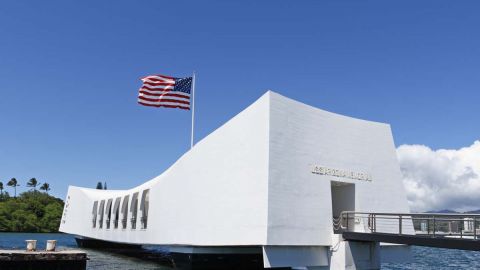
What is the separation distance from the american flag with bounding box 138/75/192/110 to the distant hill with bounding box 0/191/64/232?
6858cm

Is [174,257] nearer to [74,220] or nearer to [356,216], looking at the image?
[356,216]

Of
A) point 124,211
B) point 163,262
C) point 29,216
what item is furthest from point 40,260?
point 29,216

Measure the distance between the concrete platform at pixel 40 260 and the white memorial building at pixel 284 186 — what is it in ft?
15.2

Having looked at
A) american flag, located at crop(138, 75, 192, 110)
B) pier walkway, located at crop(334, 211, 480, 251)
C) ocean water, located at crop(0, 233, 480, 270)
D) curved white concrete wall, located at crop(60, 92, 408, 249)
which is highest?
american flag, located at crop(138, 75, 192, 110)

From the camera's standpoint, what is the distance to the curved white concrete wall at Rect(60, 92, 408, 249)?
58.5 ft

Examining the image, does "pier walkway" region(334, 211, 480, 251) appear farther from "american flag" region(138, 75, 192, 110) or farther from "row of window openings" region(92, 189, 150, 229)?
"row of window openings" region(92, 189, 150, 229)

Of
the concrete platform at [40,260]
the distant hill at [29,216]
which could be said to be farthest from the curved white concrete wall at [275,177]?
the distant hill at [29,216]

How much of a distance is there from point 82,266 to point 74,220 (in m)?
26.4

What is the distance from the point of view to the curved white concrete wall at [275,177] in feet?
58.5

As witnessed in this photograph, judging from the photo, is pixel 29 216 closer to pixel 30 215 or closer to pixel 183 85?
pixel 30 215

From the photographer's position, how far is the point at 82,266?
21.9m

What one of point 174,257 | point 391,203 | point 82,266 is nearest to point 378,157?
point 391,203

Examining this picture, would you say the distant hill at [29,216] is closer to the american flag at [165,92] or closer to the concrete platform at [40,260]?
the american flag at [165,92]

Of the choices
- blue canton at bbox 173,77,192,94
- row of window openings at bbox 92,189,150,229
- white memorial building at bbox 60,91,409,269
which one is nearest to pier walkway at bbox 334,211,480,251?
white memorial building at bbox 60,91,409,269
